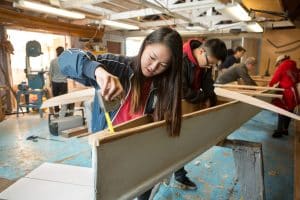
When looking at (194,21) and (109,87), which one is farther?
(194,21)

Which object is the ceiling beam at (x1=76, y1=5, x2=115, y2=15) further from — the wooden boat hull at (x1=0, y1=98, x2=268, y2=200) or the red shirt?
the red shirt

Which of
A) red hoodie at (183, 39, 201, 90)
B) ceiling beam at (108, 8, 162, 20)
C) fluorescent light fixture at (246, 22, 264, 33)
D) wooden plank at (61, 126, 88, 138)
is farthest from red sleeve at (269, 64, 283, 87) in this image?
wooden plank at (61, 126, 88, 138)

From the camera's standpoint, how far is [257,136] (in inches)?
161

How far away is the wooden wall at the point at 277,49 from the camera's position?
6832 millimetres

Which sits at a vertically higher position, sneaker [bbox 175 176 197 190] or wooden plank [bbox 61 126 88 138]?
wooden plank [bbox 61 126 88 138]

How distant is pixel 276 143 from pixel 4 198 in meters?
3.76

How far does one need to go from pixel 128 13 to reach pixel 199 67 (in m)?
3.07

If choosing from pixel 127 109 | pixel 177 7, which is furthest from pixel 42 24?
pixel 127 109

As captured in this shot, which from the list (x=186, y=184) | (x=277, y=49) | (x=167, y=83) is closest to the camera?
(x=167, y=83)

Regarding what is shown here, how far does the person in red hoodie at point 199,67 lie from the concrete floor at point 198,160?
0.26 metres

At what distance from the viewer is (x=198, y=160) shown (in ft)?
10.0

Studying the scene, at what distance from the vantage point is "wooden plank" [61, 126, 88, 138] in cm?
389

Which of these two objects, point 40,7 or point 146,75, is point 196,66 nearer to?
point 146,75

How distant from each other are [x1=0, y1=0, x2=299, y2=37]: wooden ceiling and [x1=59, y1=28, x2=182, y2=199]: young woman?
2568 mm
